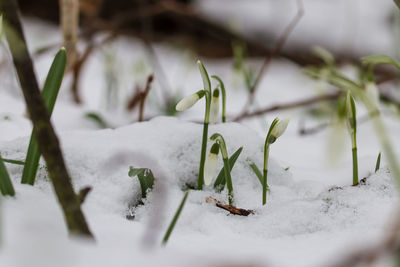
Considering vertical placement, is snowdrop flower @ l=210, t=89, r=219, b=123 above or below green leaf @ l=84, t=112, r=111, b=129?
above

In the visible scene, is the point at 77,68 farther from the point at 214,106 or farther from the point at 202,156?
the point at 202,156

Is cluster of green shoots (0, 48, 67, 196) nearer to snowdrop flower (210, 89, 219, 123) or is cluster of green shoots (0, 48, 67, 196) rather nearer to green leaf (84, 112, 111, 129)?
snowdrop flower (210, 89, 219, 123)

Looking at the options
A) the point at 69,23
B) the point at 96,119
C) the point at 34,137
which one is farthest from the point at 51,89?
the point at 69,23

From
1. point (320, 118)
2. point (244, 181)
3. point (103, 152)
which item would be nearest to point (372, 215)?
point (244, 181)

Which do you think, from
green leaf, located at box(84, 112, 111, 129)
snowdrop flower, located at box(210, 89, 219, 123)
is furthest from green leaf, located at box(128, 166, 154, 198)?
green leaf, located at box(84, 112, 111, 129)

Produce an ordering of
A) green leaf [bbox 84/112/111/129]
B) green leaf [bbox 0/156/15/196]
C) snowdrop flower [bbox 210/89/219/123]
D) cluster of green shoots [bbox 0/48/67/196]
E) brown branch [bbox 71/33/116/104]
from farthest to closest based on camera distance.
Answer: brown branch [bbox 71/33/116/104] < green leaf [bbox 84/112/111/129] < snowdrop flower [bbox 210/89/219/123] < cluster of green shoots [bbox 0/48/67/196] < green leaf [bbox 0/156/15/196]

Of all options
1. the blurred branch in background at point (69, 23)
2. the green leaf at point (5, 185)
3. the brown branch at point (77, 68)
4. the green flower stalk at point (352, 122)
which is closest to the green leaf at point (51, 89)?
the green leaf at point (5, 185)
